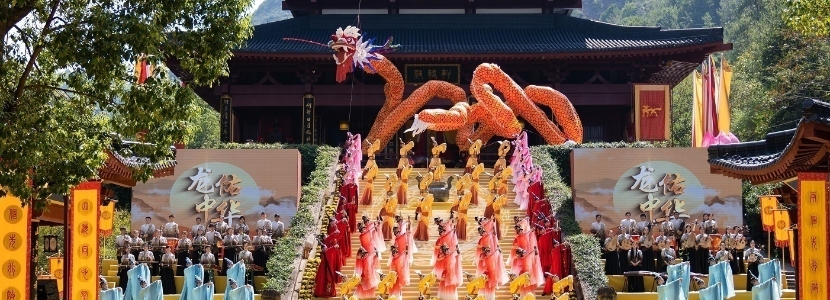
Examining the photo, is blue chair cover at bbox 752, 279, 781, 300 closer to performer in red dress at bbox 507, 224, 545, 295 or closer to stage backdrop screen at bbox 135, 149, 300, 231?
performer in red dress at bbox 507, 224, 545, 295

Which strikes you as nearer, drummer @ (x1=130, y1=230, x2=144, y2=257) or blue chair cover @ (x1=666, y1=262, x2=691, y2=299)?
blue chair cover @ (x1=666, y1=262, x2=691, y2=299)

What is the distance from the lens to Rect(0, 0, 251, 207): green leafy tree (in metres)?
9.80

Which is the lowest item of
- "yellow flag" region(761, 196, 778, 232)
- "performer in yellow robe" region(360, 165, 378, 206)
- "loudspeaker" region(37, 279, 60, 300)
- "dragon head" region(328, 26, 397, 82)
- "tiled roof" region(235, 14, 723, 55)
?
"loudspeaker" region(37, 279, 60, 300)

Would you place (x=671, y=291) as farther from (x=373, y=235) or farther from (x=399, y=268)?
(x=373, y=235)

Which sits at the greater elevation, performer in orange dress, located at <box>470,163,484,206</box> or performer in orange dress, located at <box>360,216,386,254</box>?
performer in orange dress, located at <box>470,163,484,206</box>

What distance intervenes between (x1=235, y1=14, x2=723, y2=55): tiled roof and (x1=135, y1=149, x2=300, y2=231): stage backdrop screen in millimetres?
5093

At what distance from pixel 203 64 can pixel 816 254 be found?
19.3ft

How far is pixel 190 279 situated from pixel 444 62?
12.8m

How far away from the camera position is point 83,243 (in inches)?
506

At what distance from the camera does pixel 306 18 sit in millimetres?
30734

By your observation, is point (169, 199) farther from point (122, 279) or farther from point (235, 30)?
point (235, 30)

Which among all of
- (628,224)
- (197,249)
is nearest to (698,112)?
(628,224)

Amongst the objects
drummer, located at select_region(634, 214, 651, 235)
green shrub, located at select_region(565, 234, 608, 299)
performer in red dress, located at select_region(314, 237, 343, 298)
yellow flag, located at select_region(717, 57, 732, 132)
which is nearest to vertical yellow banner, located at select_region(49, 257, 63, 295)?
performer in red dress, located at select_region(314, 237, 343, 298)

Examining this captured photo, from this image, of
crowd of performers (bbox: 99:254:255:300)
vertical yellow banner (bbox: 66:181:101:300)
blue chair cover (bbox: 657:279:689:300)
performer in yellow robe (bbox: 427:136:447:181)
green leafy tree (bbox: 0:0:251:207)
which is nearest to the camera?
green leafy tree (bbox: 0:0:251:207)
